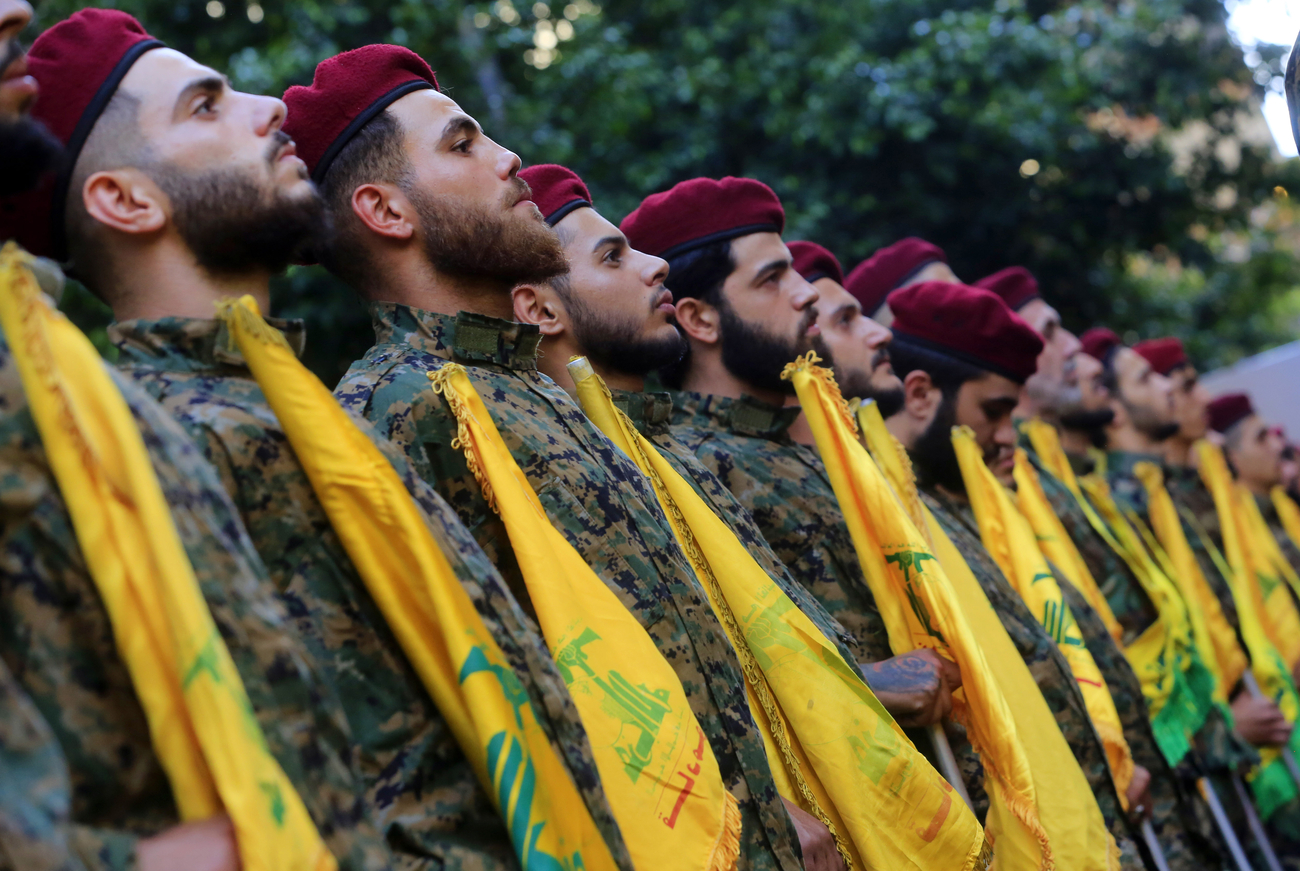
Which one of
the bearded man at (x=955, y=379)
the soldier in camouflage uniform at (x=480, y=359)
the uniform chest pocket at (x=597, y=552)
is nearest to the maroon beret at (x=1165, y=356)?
the bearded man at (x=955, y=379)

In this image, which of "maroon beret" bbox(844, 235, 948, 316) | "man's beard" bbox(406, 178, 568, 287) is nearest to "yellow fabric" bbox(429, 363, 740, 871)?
"man's beard" bbox(406, 178, 568, 287)

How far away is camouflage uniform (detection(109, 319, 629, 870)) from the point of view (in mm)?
1671

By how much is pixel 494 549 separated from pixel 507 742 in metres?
0.62

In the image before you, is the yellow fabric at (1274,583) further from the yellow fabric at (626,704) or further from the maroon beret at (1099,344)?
the yellow fabric at (626,704)

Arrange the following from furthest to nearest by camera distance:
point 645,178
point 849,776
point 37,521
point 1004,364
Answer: point 645,178, point 1004,364, point 849,776, point 37,521

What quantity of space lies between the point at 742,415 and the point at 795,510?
14.0 inches

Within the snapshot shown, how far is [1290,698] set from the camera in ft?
18.1

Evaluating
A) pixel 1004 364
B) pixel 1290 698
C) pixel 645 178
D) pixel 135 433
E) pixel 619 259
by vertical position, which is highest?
pixel 135 433

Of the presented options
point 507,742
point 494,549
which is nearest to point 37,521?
point 507,742

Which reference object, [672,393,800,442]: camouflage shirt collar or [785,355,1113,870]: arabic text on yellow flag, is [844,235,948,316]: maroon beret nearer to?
[672,393,800,442]: camouflage shirt collar

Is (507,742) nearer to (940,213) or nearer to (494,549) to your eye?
(494,549)

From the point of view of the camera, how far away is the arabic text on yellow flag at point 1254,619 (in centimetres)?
526

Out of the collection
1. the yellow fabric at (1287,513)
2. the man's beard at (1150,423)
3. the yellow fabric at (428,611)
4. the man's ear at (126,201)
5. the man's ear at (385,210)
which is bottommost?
the yellow fabric at (1287,513)

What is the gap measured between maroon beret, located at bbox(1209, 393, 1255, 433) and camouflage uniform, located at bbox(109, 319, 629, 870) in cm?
752
